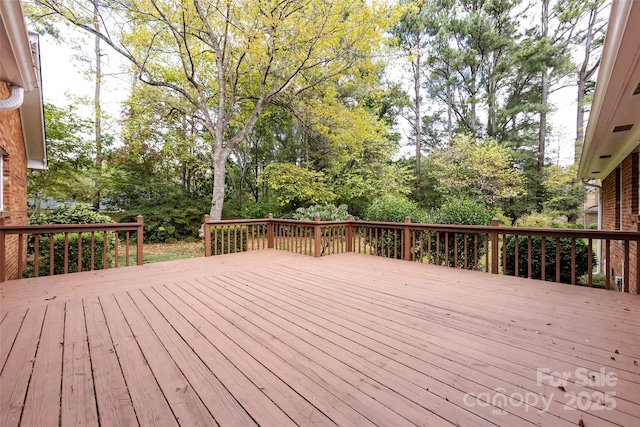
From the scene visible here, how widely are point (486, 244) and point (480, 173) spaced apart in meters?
8.85

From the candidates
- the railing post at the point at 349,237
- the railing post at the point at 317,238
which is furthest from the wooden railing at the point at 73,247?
the railing post at the point at 349,237

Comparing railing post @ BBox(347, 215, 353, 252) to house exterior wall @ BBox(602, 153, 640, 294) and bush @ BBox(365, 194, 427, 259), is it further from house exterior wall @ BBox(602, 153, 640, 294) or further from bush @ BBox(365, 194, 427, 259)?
house exterior wall @ BBox(602, 153, 640, 294)

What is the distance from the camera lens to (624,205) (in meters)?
4.76

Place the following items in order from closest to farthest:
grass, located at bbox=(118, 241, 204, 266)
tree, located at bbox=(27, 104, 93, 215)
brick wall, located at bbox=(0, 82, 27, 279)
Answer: brick wall, located at bbox=(0, 82, 27, 279) < grass, located at bbox=(118, 241, 204, 266) < tree, located at bbox=(27, 104, 93, 215)

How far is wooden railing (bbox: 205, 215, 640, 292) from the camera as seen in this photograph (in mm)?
3395

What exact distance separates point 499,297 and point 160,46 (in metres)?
9.98

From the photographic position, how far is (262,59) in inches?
281

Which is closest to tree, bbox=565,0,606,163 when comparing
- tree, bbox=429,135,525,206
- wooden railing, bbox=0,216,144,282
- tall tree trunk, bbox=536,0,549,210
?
tall tree trunk, bbox=536,0,549,210

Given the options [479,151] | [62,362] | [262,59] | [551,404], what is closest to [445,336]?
[551,404]

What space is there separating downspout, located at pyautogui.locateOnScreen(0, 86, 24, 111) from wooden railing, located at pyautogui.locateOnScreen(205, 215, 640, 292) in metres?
3.09

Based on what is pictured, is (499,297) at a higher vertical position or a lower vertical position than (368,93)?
lower

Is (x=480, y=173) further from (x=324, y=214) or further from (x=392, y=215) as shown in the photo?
(x=392, y=215)

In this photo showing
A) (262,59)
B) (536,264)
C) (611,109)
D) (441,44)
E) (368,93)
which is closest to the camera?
(611,109)

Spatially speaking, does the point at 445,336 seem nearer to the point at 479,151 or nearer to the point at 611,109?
the point at 611,109
